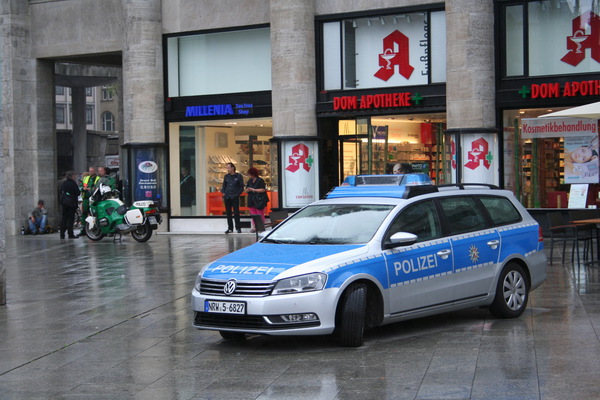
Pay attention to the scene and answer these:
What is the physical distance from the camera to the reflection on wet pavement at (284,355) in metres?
7.65

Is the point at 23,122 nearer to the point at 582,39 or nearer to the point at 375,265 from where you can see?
the point at 582,39

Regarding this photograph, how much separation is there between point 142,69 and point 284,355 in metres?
18.0

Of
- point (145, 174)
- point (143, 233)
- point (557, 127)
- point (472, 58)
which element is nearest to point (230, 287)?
point (472, 58)

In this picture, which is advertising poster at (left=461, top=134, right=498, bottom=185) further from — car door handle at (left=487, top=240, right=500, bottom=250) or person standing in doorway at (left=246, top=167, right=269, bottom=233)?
car door handle at (left=487, top=240, right=500, bottom=250)

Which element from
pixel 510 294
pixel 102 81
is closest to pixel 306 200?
pixel 510 294

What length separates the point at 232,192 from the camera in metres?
24.8

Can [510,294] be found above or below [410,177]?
below

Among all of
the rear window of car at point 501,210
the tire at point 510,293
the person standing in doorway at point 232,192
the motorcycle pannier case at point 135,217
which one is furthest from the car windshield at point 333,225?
the person standing in doorway at point 232,192

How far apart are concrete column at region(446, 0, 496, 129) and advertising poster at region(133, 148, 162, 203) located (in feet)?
28.8

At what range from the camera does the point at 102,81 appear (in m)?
40.7

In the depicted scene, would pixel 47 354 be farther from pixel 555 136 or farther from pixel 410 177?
pixel 555 136

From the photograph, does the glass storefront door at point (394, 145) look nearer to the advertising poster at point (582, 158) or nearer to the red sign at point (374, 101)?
the red sign at point (374, 101)

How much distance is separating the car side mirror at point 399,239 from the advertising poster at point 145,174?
1715cm

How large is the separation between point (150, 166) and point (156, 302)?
13.6 m
